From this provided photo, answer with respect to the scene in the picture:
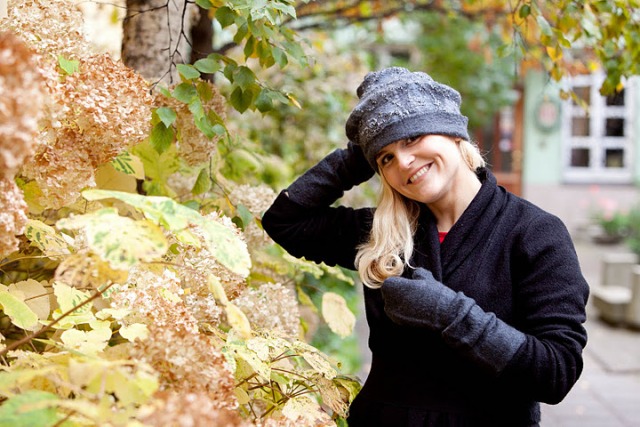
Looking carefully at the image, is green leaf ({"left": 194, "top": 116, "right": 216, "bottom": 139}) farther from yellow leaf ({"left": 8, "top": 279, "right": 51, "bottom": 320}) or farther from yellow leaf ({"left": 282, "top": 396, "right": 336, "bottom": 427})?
A: yellow leaf ({"left": 282, "top": 396, "right": 336, "bottom": 427})

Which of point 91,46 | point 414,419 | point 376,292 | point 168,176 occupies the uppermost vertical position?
point 91,46

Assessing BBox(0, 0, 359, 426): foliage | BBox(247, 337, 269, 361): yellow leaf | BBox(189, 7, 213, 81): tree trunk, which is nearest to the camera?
BBox(0, 0, 359, 426): foliage

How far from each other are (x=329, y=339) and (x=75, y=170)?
4.43 m

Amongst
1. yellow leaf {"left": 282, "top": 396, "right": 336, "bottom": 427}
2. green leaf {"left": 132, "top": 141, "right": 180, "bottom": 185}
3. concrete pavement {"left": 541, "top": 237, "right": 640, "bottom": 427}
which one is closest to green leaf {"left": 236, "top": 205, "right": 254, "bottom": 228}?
green leaf {"left": 132, "top": 141, "right": 180, "bottom": 185}

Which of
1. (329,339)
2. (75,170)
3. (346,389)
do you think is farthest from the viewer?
(329,339)

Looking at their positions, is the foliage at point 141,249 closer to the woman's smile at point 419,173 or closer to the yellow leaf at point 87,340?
the yellow leaf at point 87,340

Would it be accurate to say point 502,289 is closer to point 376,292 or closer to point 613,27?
point 376,292

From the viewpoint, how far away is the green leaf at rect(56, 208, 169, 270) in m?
1.04

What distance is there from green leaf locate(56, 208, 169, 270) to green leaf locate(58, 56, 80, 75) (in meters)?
0.54

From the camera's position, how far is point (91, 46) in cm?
176

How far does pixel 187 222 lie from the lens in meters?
1.13

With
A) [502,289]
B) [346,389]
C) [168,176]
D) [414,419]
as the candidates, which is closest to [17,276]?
[168,176]

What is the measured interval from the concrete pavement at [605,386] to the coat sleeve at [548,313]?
349 centimetres

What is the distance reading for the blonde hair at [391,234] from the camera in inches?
73.5
